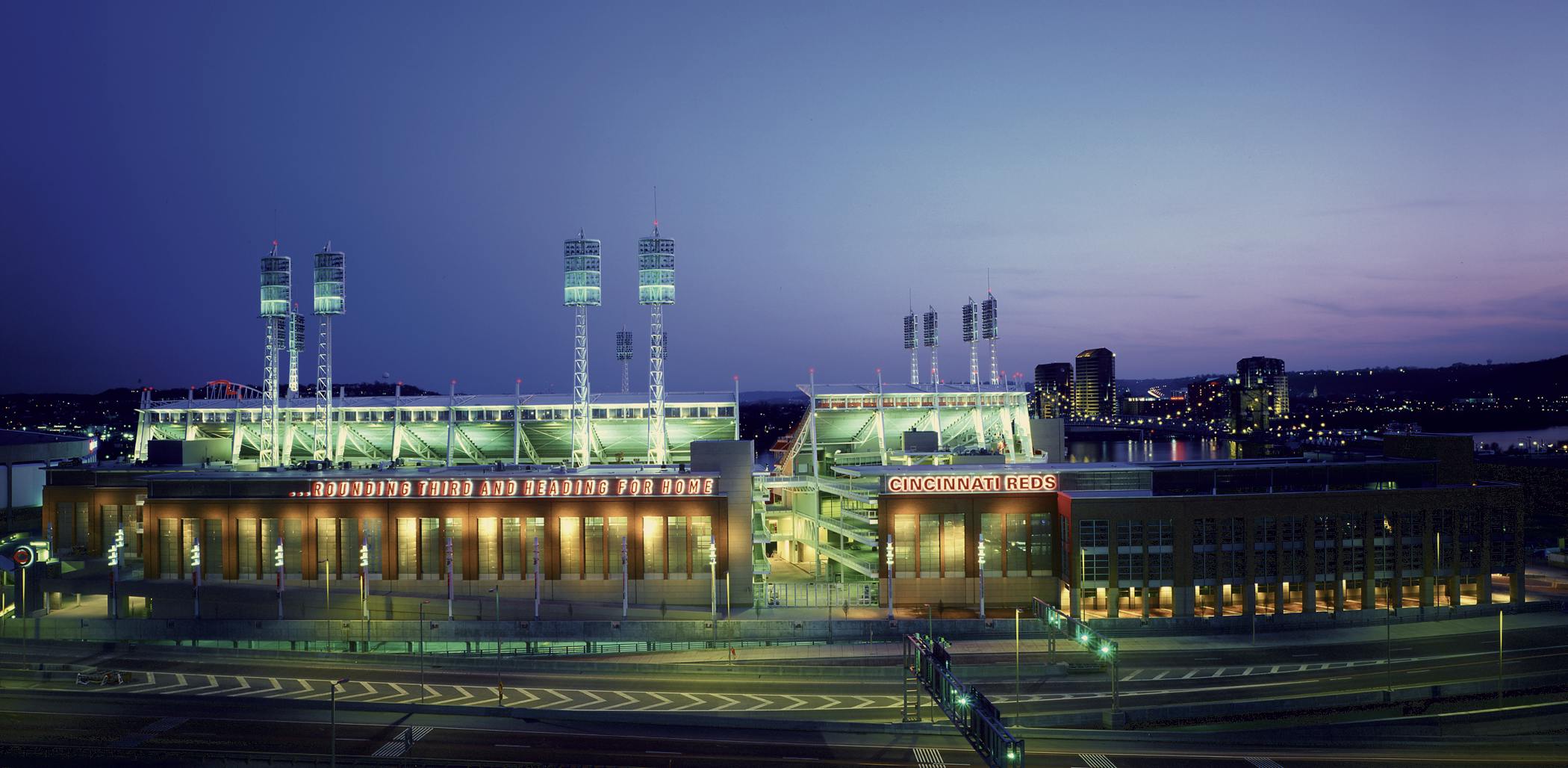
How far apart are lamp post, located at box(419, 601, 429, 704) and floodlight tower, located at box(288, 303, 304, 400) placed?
34.6 m

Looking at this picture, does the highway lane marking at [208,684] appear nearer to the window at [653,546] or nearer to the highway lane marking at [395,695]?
the highway lane marking at [395,695]

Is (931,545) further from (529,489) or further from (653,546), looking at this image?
(529,489)

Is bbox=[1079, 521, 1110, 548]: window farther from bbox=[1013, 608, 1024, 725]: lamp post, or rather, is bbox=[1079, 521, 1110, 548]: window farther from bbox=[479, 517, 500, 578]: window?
bbox=[479, 517, 500, 578]: window

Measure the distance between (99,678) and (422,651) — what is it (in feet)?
61.6

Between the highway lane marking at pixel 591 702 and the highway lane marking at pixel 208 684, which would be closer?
the highway lane marking at pixel 591 702

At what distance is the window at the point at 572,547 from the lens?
80.1 metres

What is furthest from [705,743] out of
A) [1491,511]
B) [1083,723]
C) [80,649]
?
[1491,511]

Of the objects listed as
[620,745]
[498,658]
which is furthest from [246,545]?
[620,745]

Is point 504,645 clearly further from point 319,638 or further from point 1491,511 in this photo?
point 1491,511

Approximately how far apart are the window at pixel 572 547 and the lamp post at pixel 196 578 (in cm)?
2879

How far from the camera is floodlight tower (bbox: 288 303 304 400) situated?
3939 inches

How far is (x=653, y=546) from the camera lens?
8006cm

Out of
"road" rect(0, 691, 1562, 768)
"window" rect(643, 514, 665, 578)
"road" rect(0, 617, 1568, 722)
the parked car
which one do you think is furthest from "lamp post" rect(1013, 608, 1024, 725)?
the parked car

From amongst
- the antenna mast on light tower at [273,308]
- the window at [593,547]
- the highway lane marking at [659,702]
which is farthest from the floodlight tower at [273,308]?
the highway lane marking at [659,702]
